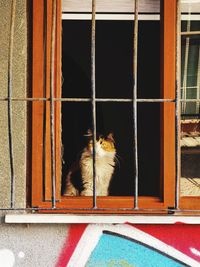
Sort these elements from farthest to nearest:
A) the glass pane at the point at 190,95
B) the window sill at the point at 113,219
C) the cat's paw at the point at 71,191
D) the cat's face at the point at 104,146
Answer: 1. the cat's face at the point at 104,146
2. the cat's paw at the point at 71,191
3. the glass pane at the point at 190,95
4. the window sill at the point at 113,219

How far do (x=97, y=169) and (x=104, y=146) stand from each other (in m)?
0.27

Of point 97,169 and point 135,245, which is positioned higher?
point 97,169

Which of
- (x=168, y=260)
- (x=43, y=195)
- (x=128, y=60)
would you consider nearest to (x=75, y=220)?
(x=43, y=195)

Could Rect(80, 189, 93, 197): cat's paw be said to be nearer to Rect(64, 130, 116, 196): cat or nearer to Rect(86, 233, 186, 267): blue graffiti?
Rect(64, 130, 116, 196): cat

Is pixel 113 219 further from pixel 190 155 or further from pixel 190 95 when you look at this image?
pixel 190 95

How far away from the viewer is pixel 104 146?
5020mm

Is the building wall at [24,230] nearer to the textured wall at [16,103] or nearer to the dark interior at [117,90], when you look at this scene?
the textured wall at [16,103]

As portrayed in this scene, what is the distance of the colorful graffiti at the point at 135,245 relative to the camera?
370cm

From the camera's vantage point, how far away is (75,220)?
368 cm

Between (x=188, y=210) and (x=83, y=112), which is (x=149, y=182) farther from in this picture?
(x=83, y=112)

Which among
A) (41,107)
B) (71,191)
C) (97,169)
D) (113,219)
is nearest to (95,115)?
(41,107)

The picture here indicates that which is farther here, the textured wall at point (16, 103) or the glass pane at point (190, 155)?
the glass pane at point (190, 155)

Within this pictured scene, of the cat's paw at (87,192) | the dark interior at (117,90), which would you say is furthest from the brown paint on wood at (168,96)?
the cat's paw at (87,192)

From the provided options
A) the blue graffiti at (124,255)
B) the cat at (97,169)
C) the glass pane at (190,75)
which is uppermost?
the glass pane at (190,75)
